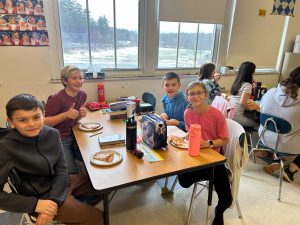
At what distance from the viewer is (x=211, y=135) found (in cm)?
162

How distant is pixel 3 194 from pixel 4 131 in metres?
0.33

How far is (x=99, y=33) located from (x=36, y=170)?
2020 millimetres

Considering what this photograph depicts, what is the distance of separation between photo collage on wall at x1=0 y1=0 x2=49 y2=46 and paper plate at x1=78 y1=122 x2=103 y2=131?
1.21 metres


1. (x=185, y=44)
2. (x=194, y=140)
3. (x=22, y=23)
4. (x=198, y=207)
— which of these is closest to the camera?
(x=194, y=140)

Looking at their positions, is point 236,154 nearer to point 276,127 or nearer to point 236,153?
point 236,153

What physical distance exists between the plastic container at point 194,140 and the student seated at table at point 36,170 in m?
0.65

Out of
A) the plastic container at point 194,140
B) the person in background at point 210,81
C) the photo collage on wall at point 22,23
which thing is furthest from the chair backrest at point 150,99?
the photo collage on wall at point 22,23

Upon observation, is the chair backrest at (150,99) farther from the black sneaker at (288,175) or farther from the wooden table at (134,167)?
the black sneaker at (288,175)

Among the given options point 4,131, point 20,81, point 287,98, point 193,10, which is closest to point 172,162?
point 4,131

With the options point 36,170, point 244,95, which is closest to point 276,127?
point 244,95

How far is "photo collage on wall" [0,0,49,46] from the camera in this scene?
2.18 metres

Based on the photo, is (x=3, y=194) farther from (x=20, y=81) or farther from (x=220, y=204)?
(x=20, y=81)

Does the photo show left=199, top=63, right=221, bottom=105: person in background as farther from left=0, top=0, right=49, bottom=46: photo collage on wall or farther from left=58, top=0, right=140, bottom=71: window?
left=0, top=0, right=49, bottom=46: photo collage on wall

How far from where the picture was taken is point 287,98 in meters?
2.08
